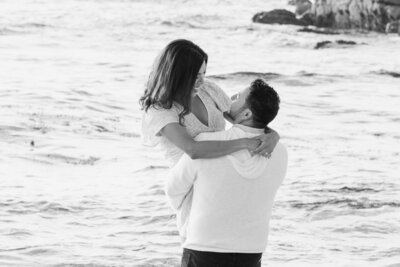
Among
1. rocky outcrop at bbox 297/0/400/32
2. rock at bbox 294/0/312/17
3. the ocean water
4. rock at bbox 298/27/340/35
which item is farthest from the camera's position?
rock at bbox 294/0/312/17

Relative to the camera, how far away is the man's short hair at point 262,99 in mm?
3650

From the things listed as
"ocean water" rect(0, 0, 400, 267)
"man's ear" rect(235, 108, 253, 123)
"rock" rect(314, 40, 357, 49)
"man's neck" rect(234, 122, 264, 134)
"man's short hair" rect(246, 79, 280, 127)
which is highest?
"man's short hair" rect(246, 79, 280, 127)

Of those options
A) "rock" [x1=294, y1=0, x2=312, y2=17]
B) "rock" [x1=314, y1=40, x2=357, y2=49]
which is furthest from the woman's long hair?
"rock" [x1=294, y1=0, x2=312, y2=17]

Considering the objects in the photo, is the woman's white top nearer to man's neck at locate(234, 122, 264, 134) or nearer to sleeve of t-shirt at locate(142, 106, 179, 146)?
sleeve of t-shirt at locate(142, 106, 179, 146)

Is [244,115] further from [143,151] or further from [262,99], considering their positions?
[143,151]

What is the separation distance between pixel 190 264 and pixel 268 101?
0.71 metres

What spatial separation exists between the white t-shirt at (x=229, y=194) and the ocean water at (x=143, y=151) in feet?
13.8

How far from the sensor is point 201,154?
3701 millimetres

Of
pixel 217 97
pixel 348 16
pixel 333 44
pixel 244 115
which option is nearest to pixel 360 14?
pixel 348 16

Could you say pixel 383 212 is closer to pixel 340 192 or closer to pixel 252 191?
pixel 340 192

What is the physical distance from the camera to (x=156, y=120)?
152 inches

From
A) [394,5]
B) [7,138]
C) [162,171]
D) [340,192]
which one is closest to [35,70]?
[7,138]

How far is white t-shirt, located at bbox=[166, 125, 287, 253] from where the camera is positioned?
12.1 feet

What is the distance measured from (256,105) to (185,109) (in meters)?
0.32
